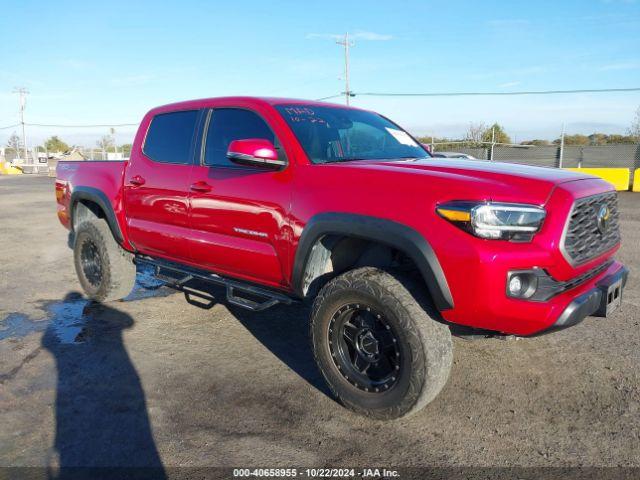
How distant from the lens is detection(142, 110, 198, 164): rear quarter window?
14.2ft

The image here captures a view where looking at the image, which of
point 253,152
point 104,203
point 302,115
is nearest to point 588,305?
point 253,152

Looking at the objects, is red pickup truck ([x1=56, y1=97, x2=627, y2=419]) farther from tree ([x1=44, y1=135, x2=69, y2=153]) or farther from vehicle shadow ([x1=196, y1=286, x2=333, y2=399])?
tree ([x1=44, y1=135, x2=69, y2=153])

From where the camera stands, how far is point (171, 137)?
4508 millimetres

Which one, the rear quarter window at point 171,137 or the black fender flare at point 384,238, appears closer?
the black fender flare at point 384,238

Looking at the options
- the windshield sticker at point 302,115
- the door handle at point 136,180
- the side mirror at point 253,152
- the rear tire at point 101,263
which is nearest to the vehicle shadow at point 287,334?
the rear tire at point 101,263

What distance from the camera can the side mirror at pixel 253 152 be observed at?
10.7 ft

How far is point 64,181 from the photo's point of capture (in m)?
5.71

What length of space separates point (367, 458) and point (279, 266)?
1.36m

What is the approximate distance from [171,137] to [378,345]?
2.67 meters

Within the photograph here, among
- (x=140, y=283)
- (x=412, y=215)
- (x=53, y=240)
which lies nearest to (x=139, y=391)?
(x=412, y=215)

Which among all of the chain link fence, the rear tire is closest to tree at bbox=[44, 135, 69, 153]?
the chain link fence

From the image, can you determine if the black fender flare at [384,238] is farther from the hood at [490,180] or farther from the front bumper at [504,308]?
the hood at [490,180]

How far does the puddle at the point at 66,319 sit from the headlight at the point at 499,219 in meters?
3.34

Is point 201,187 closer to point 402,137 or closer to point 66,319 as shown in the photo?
point 402,137
